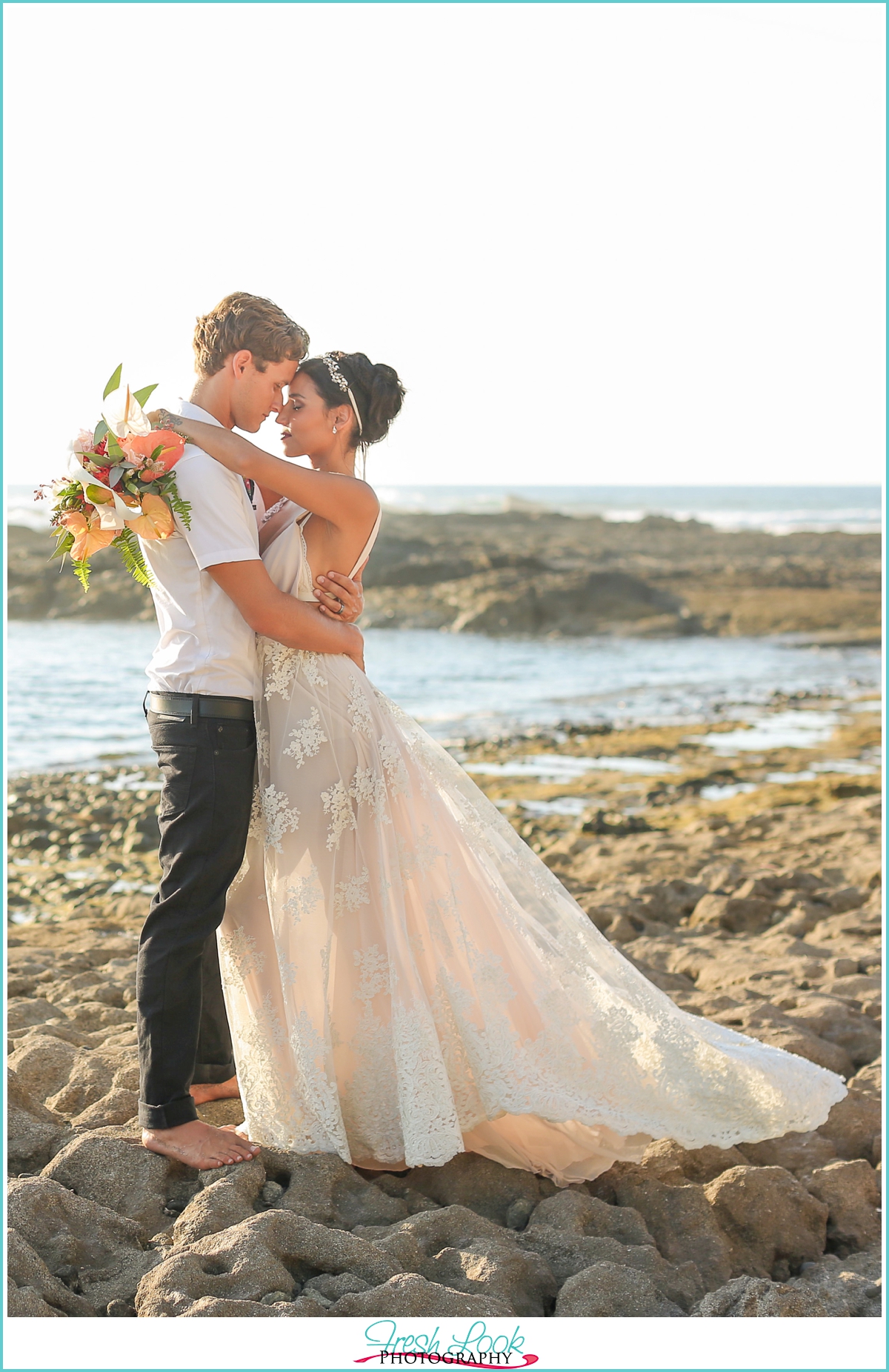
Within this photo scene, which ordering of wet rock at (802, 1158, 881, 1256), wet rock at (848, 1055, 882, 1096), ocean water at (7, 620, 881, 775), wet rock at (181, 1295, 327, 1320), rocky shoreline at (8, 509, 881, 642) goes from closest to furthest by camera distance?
1. wet rock at (181, 1295, 327, 1320)
2. wet rock at (802, 1158, 881, 1256)
3. wet rock at (848, 1055, 882, 1096)
4. ocean water at (7, 620, 881, 775)
5. rocky shoreline at (8, 509, 881, 642)

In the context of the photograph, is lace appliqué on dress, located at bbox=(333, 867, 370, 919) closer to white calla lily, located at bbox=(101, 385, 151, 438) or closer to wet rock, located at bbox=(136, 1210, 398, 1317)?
wet rock, located at bbox=(136, 1210, 398, 1317)

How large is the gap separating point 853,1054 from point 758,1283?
5.71ft

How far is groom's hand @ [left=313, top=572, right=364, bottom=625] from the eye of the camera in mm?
3406

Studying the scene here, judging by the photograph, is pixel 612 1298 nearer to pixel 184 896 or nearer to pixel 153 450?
pixel 184 896

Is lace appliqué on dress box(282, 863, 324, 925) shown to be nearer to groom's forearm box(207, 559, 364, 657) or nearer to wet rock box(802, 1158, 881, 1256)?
groom's forearm box(207, 559, 364, 657)

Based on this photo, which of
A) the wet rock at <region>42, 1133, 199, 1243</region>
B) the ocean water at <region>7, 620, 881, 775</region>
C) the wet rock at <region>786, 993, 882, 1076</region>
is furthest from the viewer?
the ocean water at <region>7, 620, 881, 775</region>

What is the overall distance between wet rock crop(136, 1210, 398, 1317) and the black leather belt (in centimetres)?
129

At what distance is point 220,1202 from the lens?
113 inches

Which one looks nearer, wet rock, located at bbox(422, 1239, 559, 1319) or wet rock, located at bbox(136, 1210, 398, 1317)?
wet rock, located at bbox(136, 1210, 398, 1317)

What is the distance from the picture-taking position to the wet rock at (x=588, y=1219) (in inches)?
119

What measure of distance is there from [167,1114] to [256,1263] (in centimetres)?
64

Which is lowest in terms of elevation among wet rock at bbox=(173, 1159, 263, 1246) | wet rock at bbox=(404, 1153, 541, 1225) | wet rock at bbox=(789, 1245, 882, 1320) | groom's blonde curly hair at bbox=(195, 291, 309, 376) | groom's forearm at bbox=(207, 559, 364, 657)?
wet rock at bbox=(789, 1245, 882, 1320)

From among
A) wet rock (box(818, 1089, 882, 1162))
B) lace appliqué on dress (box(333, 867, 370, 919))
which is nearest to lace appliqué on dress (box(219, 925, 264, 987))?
lace appliqué on dress (box(333, 867, 370, 919))

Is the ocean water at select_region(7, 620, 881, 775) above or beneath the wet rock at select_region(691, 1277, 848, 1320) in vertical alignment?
above
